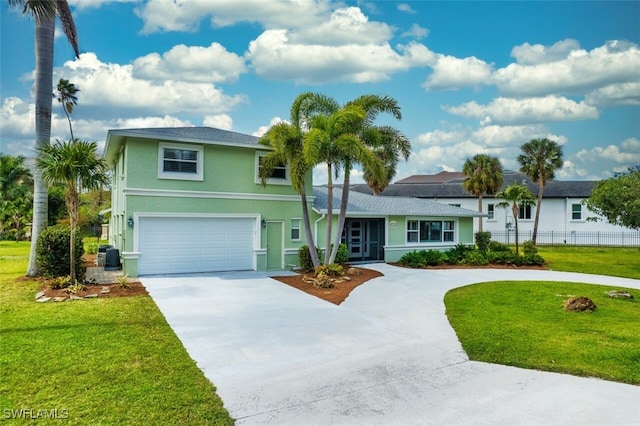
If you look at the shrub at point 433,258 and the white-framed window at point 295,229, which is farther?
the shrub at point 433,258

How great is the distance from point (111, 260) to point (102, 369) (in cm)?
1199

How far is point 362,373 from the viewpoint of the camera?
6.21 metres

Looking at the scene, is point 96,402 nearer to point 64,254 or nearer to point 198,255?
point 64,254

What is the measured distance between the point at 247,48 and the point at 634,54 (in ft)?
55.1

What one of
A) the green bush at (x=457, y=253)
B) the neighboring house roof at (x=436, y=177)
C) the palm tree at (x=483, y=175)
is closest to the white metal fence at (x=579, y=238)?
the palm tree at (x=483, y=175)

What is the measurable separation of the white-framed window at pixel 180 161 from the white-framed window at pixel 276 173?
2.31m

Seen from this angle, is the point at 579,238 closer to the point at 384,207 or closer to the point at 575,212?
the point at 575,212

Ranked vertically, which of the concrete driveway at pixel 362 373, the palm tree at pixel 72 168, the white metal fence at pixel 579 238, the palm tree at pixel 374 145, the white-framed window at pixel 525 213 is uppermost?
the palm tree at pixel 374 145

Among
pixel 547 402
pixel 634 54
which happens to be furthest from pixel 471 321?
pixel 634 54

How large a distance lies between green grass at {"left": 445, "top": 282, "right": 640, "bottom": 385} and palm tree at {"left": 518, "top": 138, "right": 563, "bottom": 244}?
19.3 m

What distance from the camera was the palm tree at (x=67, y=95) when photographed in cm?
3712

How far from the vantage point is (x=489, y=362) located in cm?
666

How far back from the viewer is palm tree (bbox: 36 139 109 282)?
12.0 meters

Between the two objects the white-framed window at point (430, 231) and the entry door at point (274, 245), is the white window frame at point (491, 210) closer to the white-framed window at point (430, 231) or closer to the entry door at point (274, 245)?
the white-framed window at point (430, 231)
